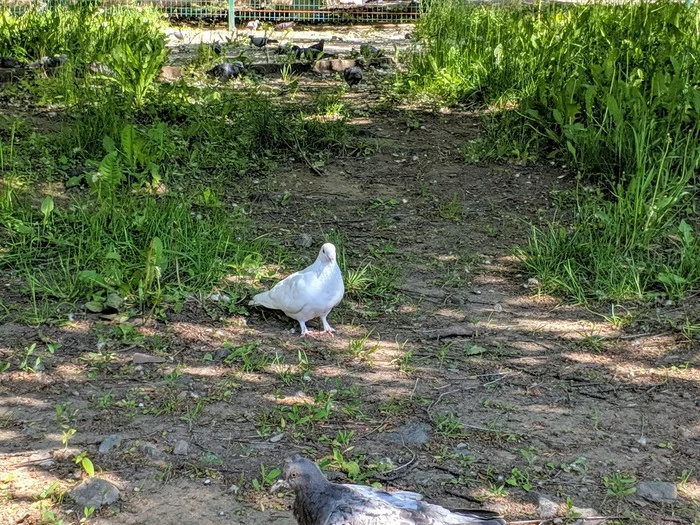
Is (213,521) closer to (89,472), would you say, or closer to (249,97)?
(89,472)

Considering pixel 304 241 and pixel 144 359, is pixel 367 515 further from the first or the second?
pixel 304 241

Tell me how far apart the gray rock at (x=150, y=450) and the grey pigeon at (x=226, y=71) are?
5375mm

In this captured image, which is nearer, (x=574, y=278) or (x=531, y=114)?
(x=574, y=278)

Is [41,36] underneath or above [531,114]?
above

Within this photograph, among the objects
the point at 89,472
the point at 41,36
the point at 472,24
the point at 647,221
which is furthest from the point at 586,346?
the point at 41,36

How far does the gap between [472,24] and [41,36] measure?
4041 mm

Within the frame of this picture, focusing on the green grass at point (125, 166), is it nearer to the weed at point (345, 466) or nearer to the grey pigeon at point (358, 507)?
the weed at point (345, 466)

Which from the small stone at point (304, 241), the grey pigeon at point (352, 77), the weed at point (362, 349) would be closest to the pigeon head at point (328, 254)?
the weed at point (362, 349)

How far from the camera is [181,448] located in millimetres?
3395

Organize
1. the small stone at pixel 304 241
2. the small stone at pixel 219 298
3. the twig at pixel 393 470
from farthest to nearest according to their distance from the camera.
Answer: the small stone at pixel 304 241, the small stone at pixel 219 298, the twig at pixel 393 470

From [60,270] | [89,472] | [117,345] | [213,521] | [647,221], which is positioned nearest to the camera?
[213,521]

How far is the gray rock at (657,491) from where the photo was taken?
3141mm

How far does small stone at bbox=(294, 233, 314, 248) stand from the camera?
17.4 ft

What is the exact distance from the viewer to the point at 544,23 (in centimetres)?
800
